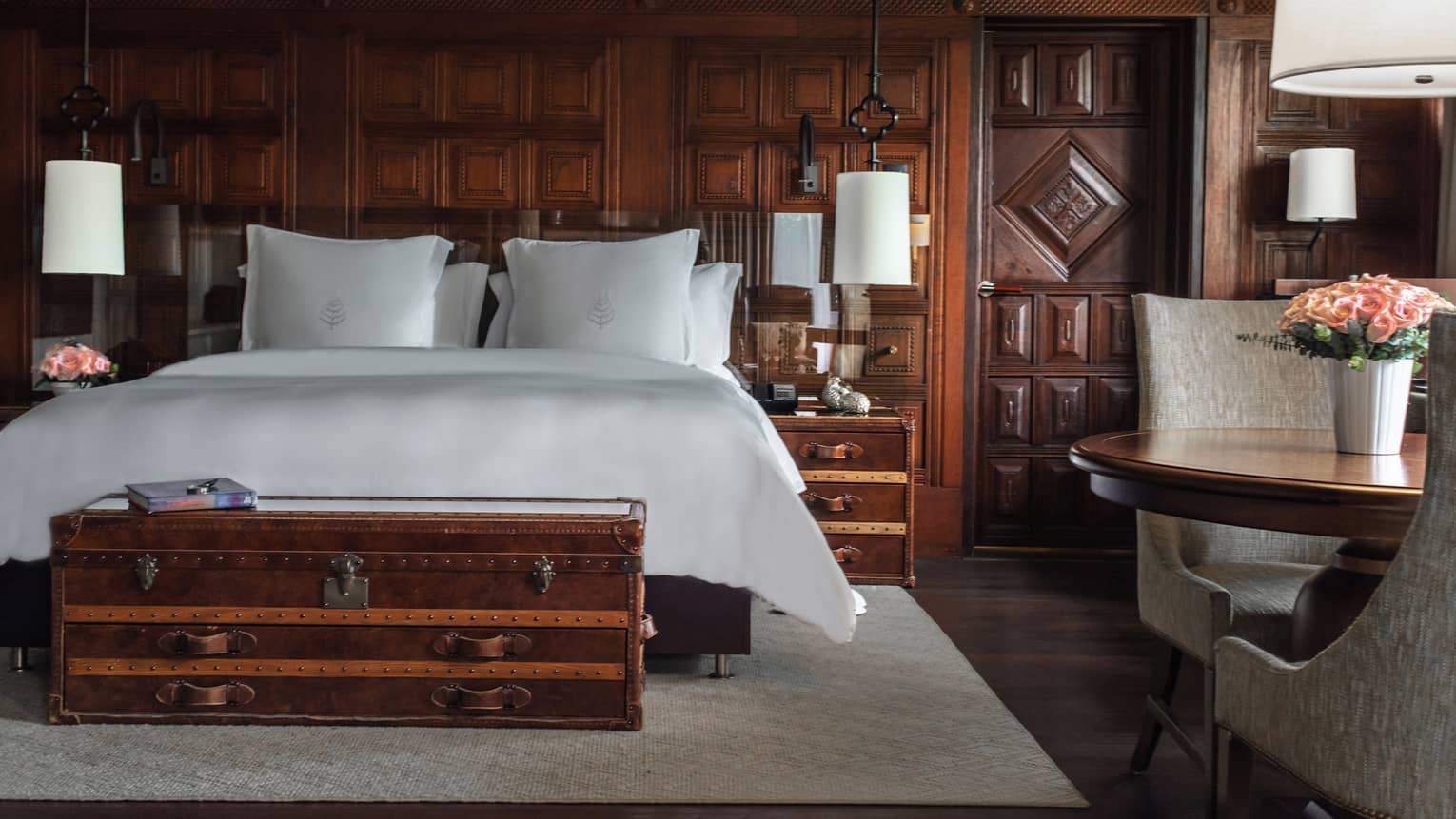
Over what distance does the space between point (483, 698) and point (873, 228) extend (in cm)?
238

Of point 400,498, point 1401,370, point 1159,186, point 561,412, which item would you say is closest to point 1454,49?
point 1401,370

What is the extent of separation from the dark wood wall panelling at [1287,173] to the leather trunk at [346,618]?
317 cm

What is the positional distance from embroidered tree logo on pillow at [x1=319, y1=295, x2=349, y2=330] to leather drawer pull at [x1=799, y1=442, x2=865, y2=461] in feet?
5.16

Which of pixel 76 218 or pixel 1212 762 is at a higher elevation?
pixel 76 218

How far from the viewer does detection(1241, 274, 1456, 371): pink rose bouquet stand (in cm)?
202

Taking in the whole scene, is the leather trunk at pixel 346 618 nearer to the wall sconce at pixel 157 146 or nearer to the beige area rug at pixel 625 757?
the beige area rug at pixel 625 757

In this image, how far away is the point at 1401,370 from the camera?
206 centimetres

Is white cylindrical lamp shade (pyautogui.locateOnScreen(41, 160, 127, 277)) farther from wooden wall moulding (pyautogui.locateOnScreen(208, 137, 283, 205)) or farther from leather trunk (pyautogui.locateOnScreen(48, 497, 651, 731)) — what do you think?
leather trunk (pyautogui.locateOnScreen(48, 497, 651, 731))

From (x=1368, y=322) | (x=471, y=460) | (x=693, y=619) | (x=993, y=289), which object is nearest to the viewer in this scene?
(x=1368, y=322)

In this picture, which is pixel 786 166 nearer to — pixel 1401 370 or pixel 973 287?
pixel 973 287

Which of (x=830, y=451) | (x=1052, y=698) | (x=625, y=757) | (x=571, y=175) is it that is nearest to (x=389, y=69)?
(x=571, y=175)

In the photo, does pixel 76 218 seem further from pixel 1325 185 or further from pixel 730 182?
pixel 1325 185

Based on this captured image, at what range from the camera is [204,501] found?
2.64m

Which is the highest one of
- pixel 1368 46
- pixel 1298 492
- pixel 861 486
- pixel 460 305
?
pixel 1368 46
